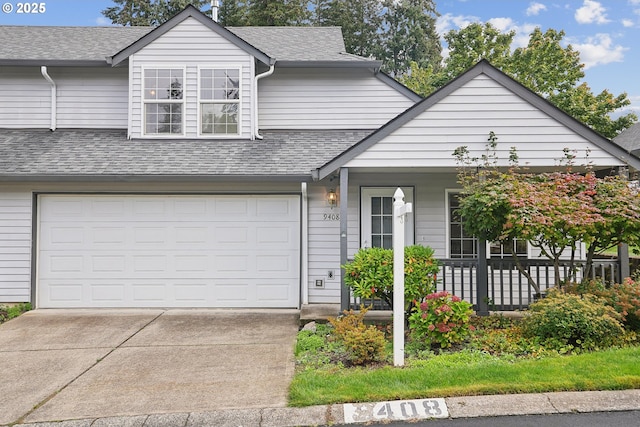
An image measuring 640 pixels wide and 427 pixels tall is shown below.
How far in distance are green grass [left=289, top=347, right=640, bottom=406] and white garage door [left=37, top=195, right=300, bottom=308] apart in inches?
148

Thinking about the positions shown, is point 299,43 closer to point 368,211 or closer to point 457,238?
point 368,211

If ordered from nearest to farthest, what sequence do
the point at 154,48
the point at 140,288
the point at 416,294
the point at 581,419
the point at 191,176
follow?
the point at 581,419 → the point at 416,294 → the point at 191,176 → the point at 140,288 → the point at 154,48

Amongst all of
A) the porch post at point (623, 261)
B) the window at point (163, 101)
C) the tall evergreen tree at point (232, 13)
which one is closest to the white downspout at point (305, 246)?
the window at point (163, 101)

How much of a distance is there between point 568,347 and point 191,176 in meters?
6.49

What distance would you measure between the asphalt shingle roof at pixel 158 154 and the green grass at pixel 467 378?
4.26 metres

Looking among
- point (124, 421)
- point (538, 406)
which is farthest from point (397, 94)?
point (124, 421)

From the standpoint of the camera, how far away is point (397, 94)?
9.61 meters

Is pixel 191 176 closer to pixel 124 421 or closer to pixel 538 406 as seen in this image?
pixel 124 421

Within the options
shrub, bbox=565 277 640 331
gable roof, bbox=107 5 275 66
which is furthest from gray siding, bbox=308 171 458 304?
gable roof, bbox=107 5 275 66

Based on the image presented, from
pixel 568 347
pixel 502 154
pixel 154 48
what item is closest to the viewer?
pixel 568 347

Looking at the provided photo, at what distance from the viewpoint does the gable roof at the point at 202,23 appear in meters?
8.95

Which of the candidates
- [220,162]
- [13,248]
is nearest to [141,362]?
[220,162]

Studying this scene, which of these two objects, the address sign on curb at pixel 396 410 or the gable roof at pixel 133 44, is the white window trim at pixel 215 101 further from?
the address sign on curb at pixel 396 410

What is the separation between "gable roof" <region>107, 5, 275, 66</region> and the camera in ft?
29.4
